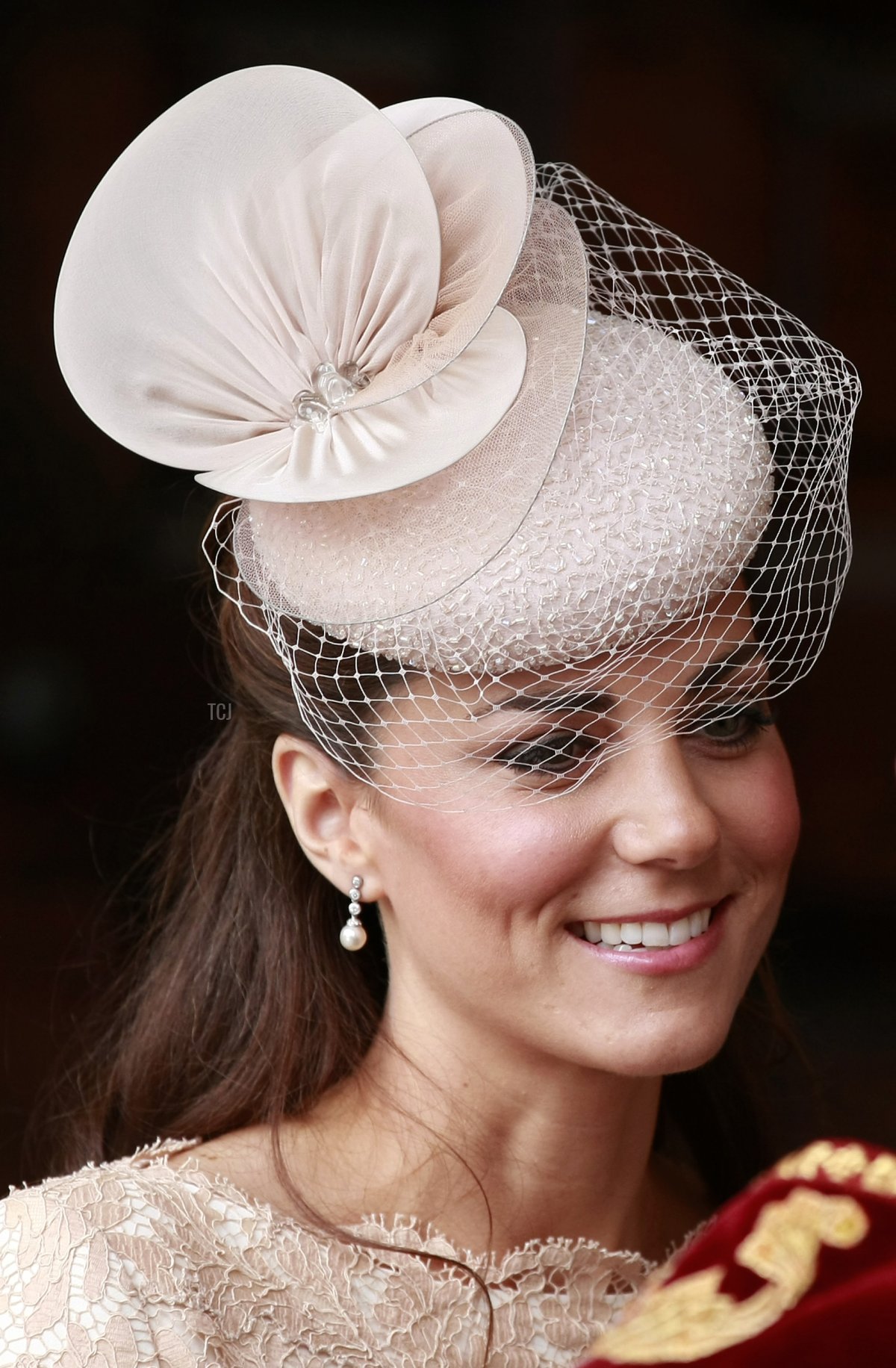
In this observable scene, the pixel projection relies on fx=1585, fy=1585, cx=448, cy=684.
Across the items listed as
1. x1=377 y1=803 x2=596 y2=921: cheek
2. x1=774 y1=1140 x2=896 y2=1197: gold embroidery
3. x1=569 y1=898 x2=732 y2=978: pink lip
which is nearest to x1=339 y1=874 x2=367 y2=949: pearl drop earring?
x1=377 y1=803 x2=596 y2=921: cheek

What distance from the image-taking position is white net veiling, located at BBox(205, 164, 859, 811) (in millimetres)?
1185

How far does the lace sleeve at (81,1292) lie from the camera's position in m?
1.16

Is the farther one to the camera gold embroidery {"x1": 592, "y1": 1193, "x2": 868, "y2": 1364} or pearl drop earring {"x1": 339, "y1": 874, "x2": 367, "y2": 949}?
pearl drop earring {"x1": 339, "y1": 874, "x2": 367, "y2": 949}

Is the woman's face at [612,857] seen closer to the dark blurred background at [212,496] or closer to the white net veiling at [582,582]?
the white net veiling at [582,582]

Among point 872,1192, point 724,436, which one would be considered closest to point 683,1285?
point 872,1192

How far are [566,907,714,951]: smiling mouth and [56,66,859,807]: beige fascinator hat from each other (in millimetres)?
130

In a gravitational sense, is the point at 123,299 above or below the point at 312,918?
above

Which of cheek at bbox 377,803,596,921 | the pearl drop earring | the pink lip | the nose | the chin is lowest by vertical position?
the chin

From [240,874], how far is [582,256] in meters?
0.69

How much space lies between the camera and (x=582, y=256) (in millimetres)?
1300

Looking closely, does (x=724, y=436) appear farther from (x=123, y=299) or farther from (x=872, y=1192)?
(x=872, y=1192)

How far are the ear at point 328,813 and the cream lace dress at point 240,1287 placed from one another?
275 mm

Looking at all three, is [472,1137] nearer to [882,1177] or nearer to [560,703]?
[560,703]

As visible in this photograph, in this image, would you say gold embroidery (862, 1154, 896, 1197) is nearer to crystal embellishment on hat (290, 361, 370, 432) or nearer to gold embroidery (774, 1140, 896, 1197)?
gold embroidery (774, 1140, 896, 1197)
